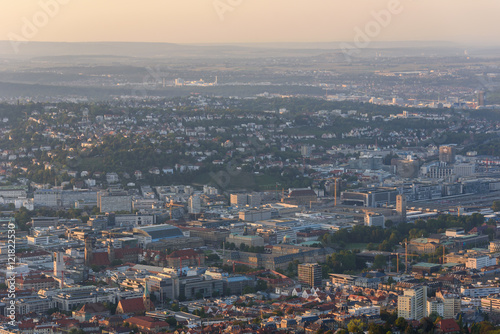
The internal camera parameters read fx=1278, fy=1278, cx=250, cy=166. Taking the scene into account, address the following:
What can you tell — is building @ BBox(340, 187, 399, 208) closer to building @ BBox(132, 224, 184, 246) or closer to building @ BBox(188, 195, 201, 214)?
building @ BBox(188, 195, 201, 214)

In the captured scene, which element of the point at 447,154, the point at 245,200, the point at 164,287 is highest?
the point at 164,287

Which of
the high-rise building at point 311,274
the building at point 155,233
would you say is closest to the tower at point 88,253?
the building at point 155,233

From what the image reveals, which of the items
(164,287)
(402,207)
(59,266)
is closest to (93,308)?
(164,287)

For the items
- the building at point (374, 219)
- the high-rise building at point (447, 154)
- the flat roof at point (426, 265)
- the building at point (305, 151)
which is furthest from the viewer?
the high-rise building at point (447, 154)

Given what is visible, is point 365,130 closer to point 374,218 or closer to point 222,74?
point 374,218

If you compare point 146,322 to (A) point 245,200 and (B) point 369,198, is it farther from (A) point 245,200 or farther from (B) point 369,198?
(B) point 369,198

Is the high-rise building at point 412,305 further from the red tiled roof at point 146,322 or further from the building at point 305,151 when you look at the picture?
the building at point 305,151
